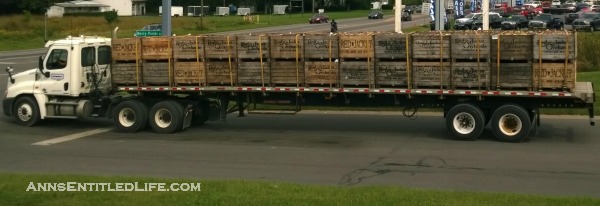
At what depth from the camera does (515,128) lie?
16.1m

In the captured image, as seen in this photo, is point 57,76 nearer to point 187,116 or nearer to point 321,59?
point 187,116

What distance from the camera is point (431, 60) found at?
1641 centimetres

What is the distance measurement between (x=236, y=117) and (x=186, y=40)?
3.72 meters

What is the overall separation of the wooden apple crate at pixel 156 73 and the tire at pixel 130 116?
1.87 feet

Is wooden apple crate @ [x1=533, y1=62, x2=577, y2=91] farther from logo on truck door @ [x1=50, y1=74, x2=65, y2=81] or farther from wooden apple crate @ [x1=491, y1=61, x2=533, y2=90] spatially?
logo on truck door @ [x1=50, y1=74, x2=65, y2=81]

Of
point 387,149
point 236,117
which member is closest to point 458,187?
point 387,149

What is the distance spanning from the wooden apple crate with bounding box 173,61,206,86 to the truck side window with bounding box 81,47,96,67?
6.77 ft

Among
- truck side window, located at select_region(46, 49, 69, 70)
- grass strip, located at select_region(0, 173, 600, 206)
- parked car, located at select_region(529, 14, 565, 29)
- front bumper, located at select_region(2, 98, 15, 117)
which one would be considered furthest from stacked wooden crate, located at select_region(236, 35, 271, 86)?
parked car, located at select_region(529, 14, 565, 29)

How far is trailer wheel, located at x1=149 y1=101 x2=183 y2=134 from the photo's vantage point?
1784 centimetres

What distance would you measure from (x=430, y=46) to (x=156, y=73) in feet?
19.9

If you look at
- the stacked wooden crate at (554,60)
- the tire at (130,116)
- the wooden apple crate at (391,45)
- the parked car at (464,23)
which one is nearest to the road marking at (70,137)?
the tire at (130,116)

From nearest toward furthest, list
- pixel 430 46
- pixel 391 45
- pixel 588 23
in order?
pixel 430 46 → pixel 391 45 → pixel 588 23

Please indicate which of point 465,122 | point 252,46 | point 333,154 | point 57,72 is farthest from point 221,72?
point 465,122

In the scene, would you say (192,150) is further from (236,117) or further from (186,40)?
(236,117)
